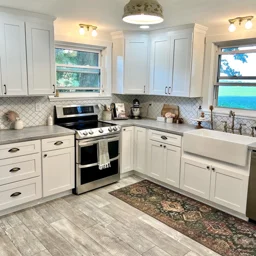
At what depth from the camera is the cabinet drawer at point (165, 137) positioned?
352cm

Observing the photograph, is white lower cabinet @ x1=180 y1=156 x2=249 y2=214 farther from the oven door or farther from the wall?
the wall

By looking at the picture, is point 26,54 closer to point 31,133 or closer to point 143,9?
point 31,133

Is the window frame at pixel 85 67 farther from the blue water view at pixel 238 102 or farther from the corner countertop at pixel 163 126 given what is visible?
the blue water view at pixel 238 102

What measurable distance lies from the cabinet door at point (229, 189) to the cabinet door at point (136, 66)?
195 cm

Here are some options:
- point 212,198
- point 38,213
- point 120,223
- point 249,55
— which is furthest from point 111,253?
point 249,55

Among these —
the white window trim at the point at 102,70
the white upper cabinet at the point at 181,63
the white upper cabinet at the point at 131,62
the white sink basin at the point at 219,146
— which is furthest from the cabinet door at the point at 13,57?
the white sink basin at the point at 219,146

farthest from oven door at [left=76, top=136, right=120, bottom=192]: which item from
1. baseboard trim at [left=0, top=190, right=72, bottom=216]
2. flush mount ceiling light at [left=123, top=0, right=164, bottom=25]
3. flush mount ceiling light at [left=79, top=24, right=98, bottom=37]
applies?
flush mount ceiling light at [left=123, top=0, right=164, bottom=25]

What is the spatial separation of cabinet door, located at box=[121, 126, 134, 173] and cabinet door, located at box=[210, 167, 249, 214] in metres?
1.45

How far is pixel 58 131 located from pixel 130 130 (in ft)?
4.04

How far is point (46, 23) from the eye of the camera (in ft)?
10.8

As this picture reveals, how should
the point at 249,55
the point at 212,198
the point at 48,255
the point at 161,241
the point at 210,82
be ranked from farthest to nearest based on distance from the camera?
the point at 210,82 < the point at 249,55 < the point at 212,198 < the point at 161,241 < the point at 48,255

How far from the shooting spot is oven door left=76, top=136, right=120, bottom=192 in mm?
3463

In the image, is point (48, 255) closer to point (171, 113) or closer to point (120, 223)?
point (120, 223)

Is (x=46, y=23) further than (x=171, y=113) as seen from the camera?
No
